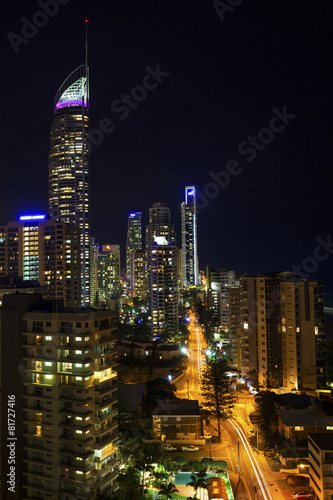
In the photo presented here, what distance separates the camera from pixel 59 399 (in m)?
17.0

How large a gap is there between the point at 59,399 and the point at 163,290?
140 ft

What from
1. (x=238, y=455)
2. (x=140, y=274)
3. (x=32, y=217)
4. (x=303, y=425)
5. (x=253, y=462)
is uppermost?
(x=32, y=217)

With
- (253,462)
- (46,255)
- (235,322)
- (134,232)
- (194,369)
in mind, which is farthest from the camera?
(134,232)

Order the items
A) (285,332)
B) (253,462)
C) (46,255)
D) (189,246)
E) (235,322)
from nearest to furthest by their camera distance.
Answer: (253,462) < (285,332) < (235,322) < (46,255) < (189,246)

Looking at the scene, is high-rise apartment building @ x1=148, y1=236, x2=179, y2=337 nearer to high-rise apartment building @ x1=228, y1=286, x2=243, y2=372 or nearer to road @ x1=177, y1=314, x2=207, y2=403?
road @ x1=177, y1=314, x2=207, y2=403

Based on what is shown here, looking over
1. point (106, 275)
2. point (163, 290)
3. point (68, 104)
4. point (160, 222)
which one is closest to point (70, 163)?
point (68, 104)

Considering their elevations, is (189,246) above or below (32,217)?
above

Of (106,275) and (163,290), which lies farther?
(106,275)

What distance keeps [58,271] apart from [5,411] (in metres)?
41.3

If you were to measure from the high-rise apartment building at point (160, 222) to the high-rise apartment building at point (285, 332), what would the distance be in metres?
Answer: 92.5

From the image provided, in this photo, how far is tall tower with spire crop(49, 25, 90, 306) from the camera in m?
96.4

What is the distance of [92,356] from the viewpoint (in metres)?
17.3

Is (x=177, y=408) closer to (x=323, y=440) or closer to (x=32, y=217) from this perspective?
(x=323, y=440)

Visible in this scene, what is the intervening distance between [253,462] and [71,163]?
290ft
